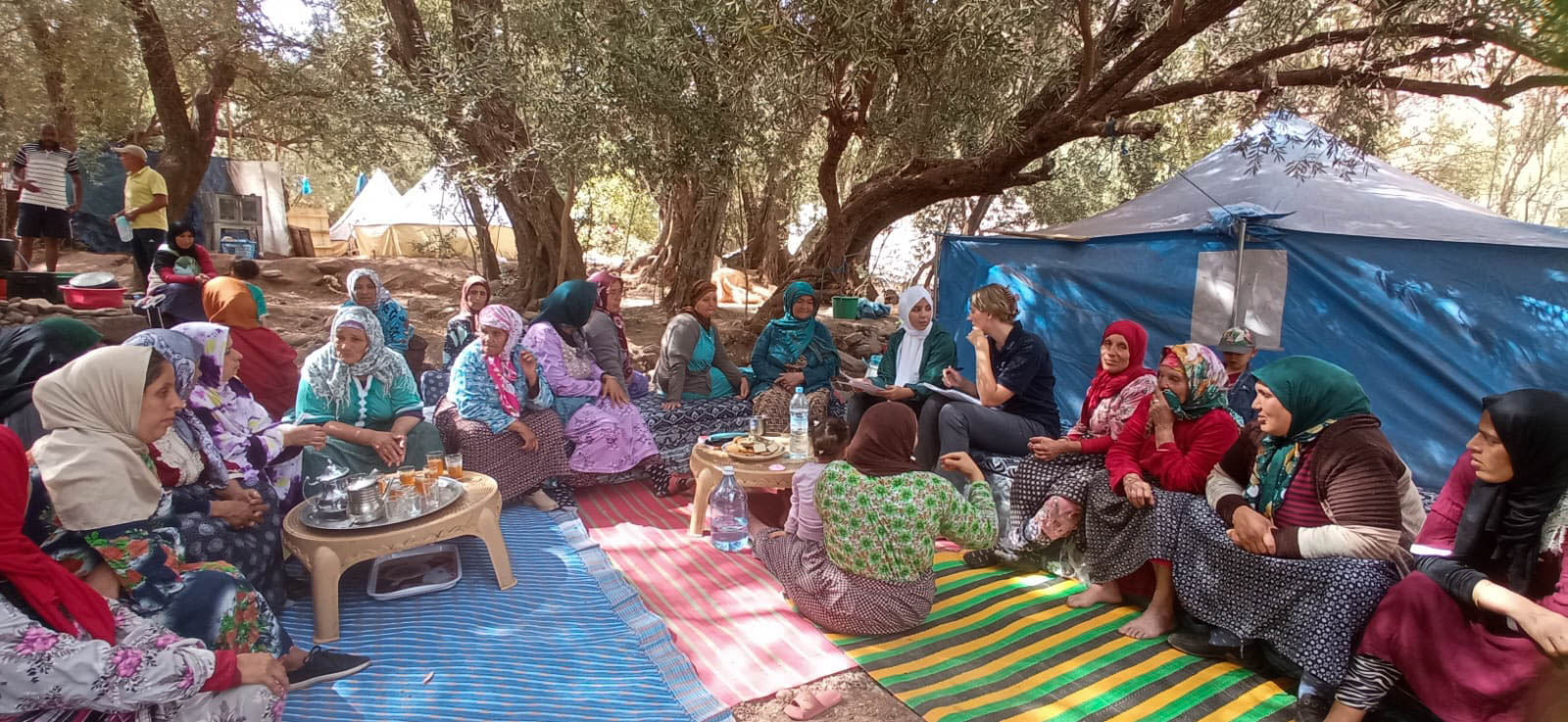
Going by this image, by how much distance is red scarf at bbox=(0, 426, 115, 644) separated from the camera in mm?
1903

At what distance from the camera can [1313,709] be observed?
2.82m

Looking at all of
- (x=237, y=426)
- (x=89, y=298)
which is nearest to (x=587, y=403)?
(x=237, y=426)

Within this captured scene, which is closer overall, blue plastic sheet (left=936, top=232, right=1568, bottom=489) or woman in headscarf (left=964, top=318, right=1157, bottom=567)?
woman in headscarf (left=964, top=318, right=1157, bottom=567)

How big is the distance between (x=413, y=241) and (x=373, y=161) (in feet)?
42.9

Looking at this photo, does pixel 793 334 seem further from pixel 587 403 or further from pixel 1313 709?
pixel 1313 709

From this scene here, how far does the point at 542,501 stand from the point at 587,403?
2.43ft

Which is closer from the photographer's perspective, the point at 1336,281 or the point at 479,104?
the point at 1336,281

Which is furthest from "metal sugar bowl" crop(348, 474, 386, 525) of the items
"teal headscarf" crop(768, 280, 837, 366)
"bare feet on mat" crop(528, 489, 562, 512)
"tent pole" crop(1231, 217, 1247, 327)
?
"tent pole" crop(1231, 217, 1247, 327)

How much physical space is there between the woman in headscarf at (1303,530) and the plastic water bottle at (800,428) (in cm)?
214

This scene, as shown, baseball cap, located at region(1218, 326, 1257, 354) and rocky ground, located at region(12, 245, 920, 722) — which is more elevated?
baseball cap, located at region(1218, 326, 1257, 354)

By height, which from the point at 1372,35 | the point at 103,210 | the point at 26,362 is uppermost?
the point at 1372,35

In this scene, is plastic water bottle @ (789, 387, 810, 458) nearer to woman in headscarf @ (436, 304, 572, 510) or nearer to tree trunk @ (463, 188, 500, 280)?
woman in headscarf @ (436, 304, 572, 510)

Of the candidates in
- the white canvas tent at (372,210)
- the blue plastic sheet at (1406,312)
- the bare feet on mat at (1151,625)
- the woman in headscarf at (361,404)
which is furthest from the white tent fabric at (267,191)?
the bare feet on mat at (1151,625)

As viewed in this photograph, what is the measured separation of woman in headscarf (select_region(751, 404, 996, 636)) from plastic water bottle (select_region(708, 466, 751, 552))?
102cm
